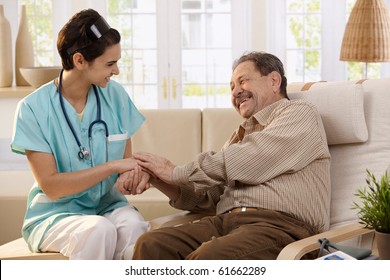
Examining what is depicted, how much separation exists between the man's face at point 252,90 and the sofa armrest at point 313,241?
0.57 m

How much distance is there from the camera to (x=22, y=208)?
3.66 m

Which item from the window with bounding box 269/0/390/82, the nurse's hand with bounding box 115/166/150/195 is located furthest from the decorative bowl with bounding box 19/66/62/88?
the window with bounding box 269/0/390/82

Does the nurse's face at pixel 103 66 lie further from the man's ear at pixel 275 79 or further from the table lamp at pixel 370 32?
the table lamp at pixel 370 32

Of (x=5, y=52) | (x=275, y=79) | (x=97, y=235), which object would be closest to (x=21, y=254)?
(x=97, y=235)

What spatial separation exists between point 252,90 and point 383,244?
0.87 metres

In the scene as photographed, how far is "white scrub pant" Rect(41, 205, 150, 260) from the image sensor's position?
252 cm

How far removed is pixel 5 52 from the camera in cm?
436

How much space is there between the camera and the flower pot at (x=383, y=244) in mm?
2098

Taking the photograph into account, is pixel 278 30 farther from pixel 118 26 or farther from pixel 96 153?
pixel 96 153

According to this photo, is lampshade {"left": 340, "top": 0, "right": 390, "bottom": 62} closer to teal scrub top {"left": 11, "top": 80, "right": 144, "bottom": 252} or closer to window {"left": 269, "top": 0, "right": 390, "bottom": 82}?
window {"left": 269, "top": 0, "right": 390, "bottom": 82}

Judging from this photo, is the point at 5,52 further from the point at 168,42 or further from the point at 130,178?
the point at 130,178

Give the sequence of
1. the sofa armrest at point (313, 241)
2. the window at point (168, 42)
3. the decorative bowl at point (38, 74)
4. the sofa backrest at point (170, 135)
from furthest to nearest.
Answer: the window at point (168, 42), the decorative bowl at point (38, 74), the sofa backrest at point (170, 135), the sofa armrest at point (313, 241)

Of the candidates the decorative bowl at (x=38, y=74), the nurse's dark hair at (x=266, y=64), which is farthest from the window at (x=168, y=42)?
the nurse's dark hair at (x=266, y=64)
